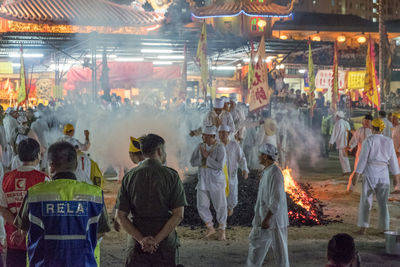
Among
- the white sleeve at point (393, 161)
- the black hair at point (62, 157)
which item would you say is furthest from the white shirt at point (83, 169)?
the white sleeve at point (393, 161)

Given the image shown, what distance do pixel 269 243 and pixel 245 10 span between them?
1432 cm

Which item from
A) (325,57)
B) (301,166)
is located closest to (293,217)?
(301,166)

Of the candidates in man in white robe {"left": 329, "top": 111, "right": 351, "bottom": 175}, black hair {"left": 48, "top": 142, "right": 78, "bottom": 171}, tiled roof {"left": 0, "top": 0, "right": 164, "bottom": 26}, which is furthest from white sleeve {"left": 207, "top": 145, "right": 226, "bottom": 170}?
tiled roof {"left": 0, "top": 0, "right": 164, "bottom": 26}

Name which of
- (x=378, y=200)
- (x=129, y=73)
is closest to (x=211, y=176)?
(x=378, y=200)

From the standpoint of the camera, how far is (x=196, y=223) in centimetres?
872

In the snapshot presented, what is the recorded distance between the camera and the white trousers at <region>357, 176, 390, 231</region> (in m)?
7.91

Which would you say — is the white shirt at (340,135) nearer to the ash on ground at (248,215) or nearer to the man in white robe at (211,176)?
the ash on ground at (248,215)

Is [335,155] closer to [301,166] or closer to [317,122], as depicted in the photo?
[317,122]

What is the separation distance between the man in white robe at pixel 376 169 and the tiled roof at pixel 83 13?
11.5 meters

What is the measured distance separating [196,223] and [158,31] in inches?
414

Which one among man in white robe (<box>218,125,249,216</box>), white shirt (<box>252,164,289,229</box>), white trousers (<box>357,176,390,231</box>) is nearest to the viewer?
white shirt (<box>252,164,289,229</box>)

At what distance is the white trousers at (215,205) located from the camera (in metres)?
7.78

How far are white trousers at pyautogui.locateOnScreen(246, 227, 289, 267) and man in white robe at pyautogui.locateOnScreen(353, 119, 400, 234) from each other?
296cm

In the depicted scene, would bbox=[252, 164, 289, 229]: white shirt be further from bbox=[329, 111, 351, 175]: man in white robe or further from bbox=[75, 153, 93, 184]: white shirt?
bbox=[329, 111, 351, 175]: man in white robe
